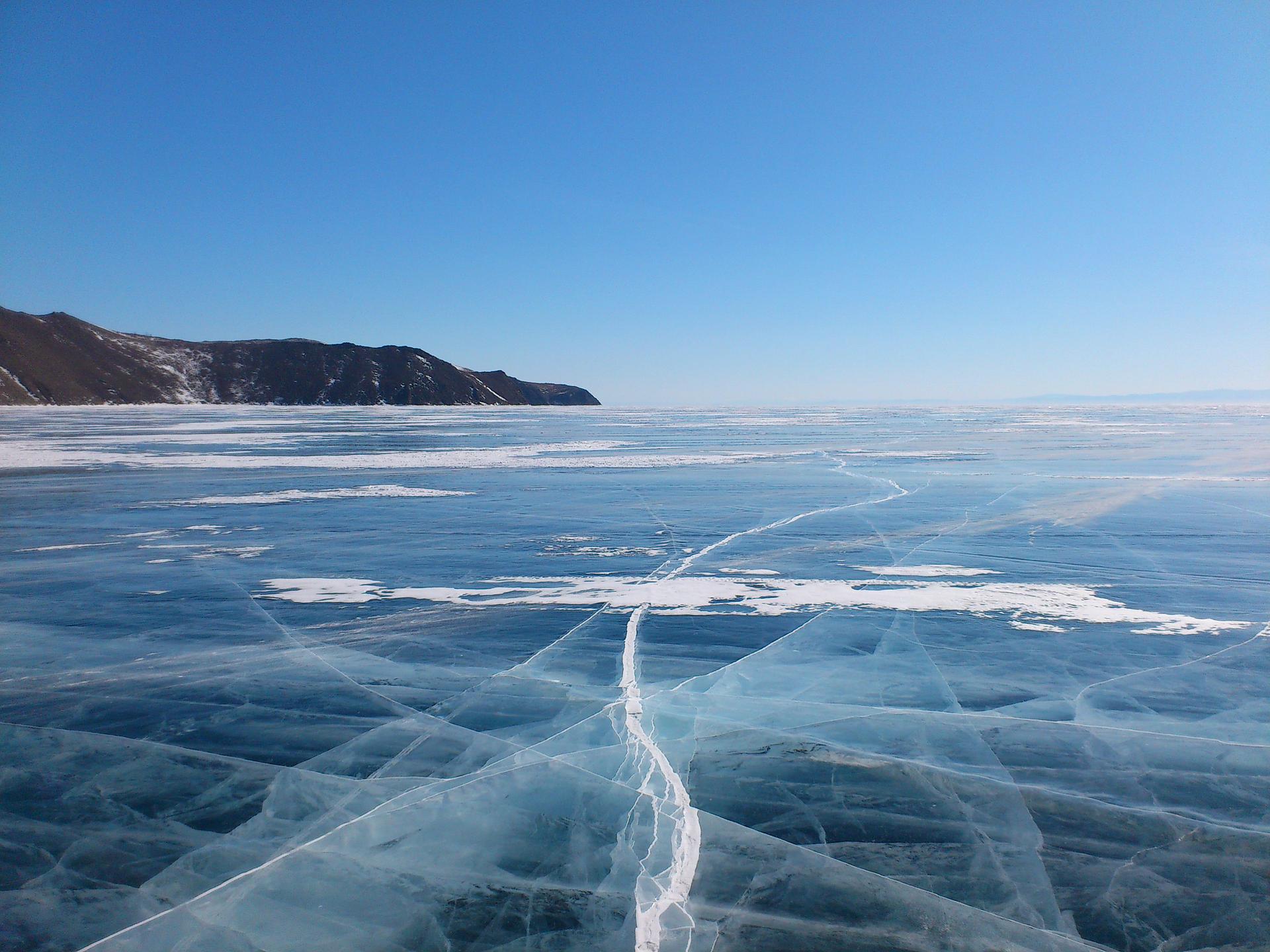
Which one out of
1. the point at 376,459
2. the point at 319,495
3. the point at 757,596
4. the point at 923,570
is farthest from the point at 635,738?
the point at 376,459

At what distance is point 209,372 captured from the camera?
125750mm

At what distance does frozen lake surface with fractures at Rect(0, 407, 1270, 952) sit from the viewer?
301 centimetres

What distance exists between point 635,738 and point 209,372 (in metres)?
139

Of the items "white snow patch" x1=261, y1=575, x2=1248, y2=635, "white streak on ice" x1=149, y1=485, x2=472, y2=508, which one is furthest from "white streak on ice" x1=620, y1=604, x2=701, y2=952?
"white streak on ice" x1=149, y1=485, x2=472, y2=508

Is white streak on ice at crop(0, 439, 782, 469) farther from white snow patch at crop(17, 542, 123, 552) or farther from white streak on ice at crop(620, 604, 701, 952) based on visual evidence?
white streak on ice at crop(620, 604, 701, 952)

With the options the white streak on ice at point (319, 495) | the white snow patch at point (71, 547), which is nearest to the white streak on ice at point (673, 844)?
Answer: the white snow patch at point (71, 547)

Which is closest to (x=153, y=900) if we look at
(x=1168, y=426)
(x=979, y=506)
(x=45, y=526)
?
(x=45, y=526)

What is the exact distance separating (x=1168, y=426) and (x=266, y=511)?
4557cm

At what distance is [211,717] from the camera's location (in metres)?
4.80

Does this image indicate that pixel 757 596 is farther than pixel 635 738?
Yes

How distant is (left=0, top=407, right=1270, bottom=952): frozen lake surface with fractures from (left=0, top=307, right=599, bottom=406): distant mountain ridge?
103 metres

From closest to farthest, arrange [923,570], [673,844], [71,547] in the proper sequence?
[673,844] → [923,570] → [71,547]

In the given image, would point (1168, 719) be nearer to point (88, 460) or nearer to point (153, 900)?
point (153, 900)

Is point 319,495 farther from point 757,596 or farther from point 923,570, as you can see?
point 923,570
